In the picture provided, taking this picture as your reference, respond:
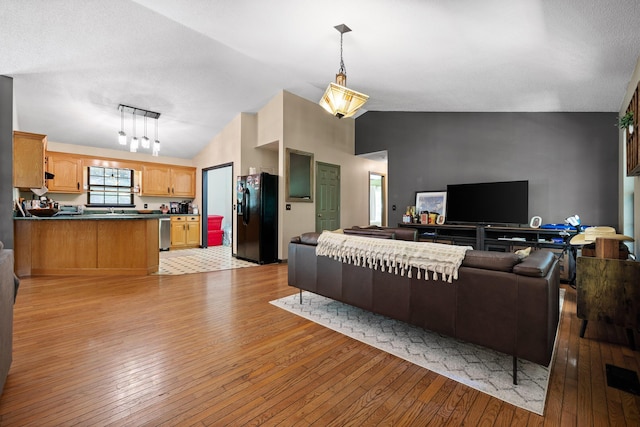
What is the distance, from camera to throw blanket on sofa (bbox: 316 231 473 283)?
1925mm

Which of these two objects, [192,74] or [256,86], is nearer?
[192,74]

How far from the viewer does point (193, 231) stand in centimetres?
742

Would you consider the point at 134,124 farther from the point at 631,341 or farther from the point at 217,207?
the point at 631,341

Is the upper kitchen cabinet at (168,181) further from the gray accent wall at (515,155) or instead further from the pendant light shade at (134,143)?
the gray accent wall at (515,155)

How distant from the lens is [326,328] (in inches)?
98.9

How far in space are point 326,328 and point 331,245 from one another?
2.35 feet

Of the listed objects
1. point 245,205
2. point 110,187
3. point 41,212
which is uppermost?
point 110,187

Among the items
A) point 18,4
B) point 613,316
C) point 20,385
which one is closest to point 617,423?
point 613,316

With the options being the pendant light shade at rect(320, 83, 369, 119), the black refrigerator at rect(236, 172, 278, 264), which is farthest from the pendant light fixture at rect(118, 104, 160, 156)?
the pendant light shade at rect(320, 83, 369, 119)

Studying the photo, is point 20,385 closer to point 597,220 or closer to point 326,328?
point 326,328

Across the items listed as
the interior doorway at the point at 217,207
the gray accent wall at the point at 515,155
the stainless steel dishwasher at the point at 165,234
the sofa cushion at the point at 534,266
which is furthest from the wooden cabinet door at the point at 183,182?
the sofa cushion at the point at 534,266

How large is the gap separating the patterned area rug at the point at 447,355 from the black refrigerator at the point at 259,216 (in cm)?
260

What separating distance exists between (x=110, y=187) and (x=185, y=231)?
6.30ft

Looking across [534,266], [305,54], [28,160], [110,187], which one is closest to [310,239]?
[534,266]
